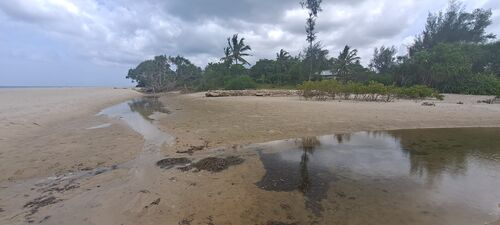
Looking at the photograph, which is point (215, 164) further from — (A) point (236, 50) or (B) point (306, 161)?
(A) point (236, 50)

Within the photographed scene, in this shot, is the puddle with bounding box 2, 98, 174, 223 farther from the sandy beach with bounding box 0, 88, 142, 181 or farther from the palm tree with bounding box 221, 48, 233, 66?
the palm tree with bounding box 221, 48, 233, 66

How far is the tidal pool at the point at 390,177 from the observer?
465cm

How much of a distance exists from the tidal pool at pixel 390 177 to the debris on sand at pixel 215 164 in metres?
0.88

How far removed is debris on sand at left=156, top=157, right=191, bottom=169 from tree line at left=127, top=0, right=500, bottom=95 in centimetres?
3754

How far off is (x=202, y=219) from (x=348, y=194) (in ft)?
9.90

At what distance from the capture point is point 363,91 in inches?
937

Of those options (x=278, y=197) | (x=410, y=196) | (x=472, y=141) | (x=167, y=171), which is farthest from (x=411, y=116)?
(x=167, y=171)

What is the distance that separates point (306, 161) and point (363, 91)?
18652 mm

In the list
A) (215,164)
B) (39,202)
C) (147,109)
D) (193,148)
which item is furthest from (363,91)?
(39,202)

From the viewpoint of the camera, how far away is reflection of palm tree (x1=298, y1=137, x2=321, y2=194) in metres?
5.82

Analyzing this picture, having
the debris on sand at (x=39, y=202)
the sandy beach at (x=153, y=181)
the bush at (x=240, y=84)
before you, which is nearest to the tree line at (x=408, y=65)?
the bush at (x=240, y=84)

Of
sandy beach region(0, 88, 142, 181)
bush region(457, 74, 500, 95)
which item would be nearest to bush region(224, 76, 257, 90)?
bush region(457, 74, 500, 95)

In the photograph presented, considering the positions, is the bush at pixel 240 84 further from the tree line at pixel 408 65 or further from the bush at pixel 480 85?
the bush at pixel 480 85

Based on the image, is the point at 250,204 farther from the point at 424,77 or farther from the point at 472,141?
the point at 424,77
